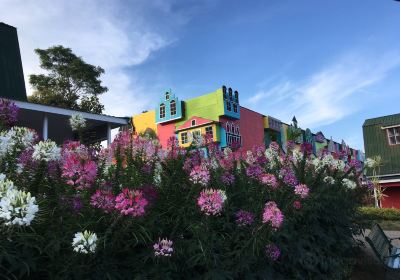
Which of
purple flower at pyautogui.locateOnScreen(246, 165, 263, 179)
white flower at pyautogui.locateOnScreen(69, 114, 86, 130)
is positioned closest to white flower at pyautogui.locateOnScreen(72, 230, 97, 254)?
white flower at pyautogui.locateOnScreen(69, 114, 86, 130)

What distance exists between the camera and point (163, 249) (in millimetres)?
2354

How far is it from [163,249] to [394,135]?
87.8 feet

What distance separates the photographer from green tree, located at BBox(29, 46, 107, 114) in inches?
1373

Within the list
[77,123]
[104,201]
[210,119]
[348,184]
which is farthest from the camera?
[210,119]

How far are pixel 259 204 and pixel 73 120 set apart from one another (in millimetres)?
1615

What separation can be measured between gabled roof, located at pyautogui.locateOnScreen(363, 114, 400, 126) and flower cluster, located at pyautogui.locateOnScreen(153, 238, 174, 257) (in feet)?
86.9

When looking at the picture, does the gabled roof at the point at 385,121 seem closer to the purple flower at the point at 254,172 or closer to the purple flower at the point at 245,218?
the purple flower at the point at 254,172

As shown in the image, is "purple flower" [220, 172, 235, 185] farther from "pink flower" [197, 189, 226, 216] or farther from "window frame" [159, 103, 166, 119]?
"window frame" [159, 103, 166, 119]

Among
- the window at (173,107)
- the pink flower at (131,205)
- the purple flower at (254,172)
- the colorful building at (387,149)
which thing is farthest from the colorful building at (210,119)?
the pink flower at (131,205)

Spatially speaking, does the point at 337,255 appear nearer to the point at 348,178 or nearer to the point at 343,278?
the point at 343,278

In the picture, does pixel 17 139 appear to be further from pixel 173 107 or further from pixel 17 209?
pixel 173 107

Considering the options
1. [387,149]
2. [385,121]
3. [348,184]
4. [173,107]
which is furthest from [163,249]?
[385,121]

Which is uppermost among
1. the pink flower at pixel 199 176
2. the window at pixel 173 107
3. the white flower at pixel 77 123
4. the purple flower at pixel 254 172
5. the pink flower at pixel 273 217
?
the window at pixel 173 107

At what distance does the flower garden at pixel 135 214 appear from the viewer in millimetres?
2059
